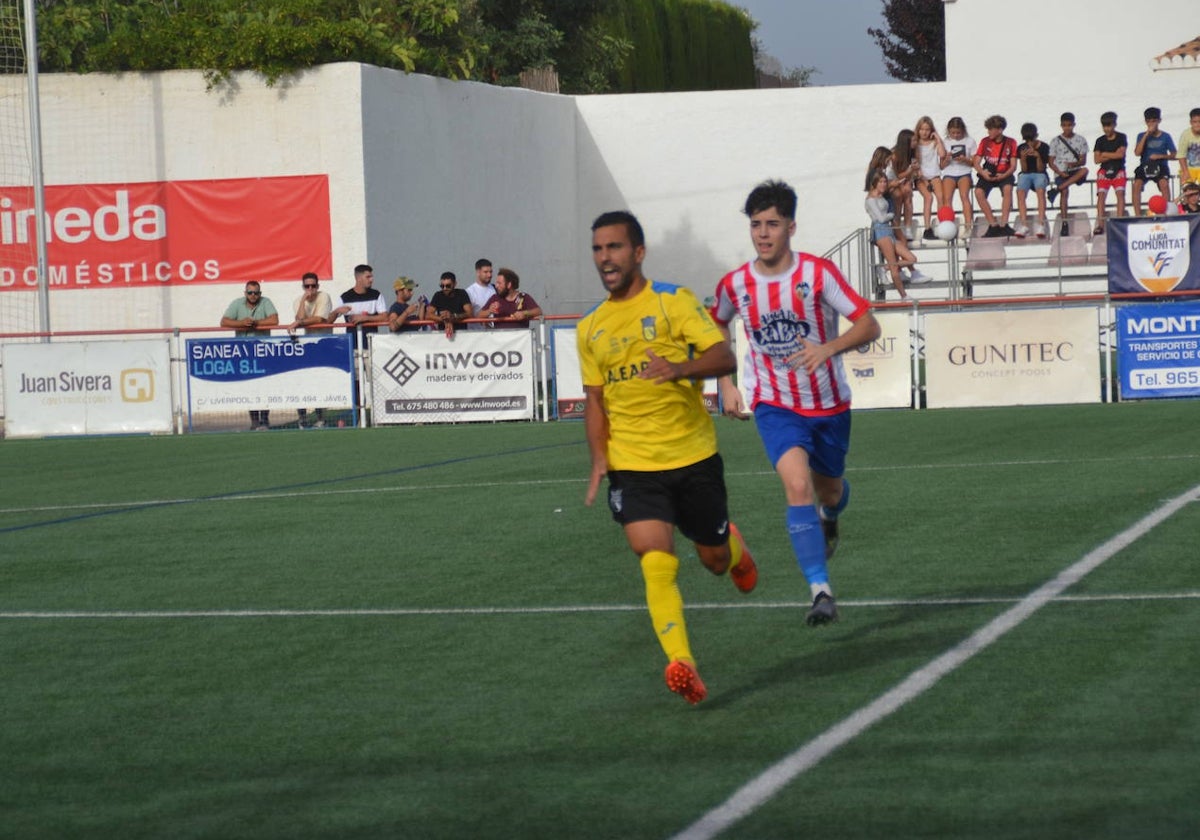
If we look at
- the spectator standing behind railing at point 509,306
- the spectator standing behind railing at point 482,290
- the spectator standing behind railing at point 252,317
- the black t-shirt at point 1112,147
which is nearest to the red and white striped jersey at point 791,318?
the spectator standing behind railing at point 509,306

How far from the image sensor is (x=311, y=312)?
23922mm

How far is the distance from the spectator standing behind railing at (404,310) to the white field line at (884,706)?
548 inches

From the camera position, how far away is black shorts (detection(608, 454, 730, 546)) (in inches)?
260

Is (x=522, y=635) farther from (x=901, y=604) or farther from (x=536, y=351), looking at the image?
(x=536, y=351)

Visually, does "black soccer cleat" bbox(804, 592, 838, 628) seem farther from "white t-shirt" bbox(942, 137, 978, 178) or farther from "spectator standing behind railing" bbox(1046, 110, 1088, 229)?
"spectator standing behind railing" bbox(1046, 110, 1088, 229)

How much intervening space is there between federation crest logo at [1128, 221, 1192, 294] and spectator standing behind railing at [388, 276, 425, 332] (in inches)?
370

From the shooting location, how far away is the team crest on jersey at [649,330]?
6.70 meters

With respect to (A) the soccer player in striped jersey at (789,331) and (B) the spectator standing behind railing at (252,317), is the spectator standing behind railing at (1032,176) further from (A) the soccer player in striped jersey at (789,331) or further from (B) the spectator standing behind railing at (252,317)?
(A) the soccer player in striped jersey at (789,331)

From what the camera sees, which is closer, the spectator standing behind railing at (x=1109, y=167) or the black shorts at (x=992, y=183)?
the black shorts at (x=992, y=183)

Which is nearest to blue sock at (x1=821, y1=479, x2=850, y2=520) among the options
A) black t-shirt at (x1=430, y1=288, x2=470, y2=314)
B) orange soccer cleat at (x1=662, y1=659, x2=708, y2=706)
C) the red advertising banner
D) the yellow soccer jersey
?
the yellow soccer jersey

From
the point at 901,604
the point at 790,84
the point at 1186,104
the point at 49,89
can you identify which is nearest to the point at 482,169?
the point at 49,89

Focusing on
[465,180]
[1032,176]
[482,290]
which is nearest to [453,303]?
[482,290]

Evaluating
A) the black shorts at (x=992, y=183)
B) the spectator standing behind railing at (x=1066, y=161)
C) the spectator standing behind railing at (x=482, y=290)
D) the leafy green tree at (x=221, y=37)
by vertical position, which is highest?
the leafy green tree at (x=221, y=37)

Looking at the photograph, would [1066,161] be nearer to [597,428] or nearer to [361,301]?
[361,301]
